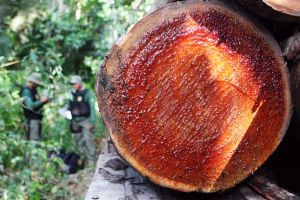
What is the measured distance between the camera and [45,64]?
23.7ft

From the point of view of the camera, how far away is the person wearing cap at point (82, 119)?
7.18 m

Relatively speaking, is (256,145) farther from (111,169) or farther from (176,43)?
(111,169)

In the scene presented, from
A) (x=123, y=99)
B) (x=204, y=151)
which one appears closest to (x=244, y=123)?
(x=204, y=151)

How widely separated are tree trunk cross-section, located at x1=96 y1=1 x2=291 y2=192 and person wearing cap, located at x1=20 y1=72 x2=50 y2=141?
5.06 metres

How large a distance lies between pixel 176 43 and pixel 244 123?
15.8 inches

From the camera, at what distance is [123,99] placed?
5.93 feet

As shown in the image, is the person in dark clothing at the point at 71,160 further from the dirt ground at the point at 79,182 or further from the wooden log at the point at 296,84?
the wooden log at the point at 296,84

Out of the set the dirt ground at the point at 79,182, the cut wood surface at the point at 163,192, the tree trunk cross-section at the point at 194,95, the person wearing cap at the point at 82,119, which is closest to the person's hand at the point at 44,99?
the person wearing cap at the point at 82,119

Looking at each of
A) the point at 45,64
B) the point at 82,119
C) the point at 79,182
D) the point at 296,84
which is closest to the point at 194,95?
the point at 296,84

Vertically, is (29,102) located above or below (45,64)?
below

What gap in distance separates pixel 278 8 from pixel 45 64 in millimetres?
5853

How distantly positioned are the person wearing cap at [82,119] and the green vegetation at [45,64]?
205 mm

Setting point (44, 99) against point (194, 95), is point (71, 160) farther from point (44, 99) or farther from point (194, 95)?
point (194, 95)

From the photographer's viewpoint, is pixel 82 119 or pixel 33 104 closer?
pixel 33 104
